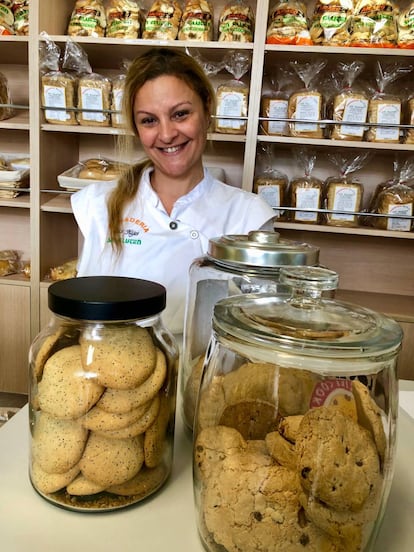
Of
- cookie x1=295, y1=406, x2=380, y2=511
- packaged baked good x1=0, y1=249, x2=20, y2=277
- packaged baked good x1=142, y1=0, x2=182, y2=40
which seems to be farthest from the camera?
packaged baked good x1=0, y1=249, x2=20, y2=277

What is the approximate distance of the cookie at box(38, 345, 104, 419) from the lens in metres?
0.41

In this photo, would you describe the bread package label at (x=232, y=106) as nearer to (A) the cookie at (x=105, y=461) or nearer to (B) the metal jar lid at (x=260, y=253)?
(B) the metal jar lid at (x=260, y=253)

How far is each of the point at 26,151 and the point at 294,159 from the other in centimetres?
123

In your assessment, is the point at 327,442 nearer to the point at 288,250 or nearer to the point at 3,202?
the point at 288,250

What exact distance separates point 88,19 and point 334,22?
3.06 feet

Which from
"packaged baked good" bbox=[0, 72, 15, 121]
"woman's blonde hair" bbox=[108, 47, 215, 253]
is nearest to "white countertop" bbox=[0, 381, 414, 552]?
"woman's blonde hair" bbox=[108, 47, 215, 253]

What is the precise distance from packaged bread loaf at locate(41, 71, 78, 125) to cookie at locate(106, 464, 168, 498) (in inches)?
63.7

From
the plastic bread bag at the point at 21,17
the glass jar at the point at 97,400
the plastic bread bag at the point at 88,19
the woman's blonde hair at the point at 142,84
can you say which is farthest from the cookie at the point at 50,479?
the plastic bread bag at the point at 21,17

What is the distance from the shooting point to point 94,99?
1.79 m

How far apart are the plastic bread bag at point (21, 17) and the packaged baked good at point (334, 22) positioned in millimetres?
1132

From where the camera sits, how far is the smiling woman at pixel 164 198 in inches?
50.8

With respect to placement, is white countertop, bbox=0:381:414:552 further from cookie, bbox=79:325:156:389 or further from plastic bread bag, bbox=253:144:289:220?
plastic bread bag, bbox=253:144:289:220

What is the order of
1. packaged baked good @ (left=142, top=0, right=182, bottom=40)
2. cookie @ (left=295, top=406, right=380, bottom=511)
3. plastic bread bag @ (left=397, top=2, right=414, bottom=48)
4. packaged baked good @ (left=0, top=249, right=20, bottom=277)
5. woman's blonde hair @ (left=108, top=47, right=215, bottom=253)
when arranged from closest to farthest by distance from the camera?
cookie @ (left=295, top=406, right=380, bottom=511) < woman's blonde hair @ (left=108, top=47, right=215, bottom=253) < plastic bread bag @ (left=397, top=2, right=414, bottom=48) < packaged baked good @ (left=142, top=0, right=182, bottom=40) < packaged baked good @ (left=0, top=249, right=20, bottom=277)

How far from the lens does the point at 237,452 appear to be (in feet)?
1.19
